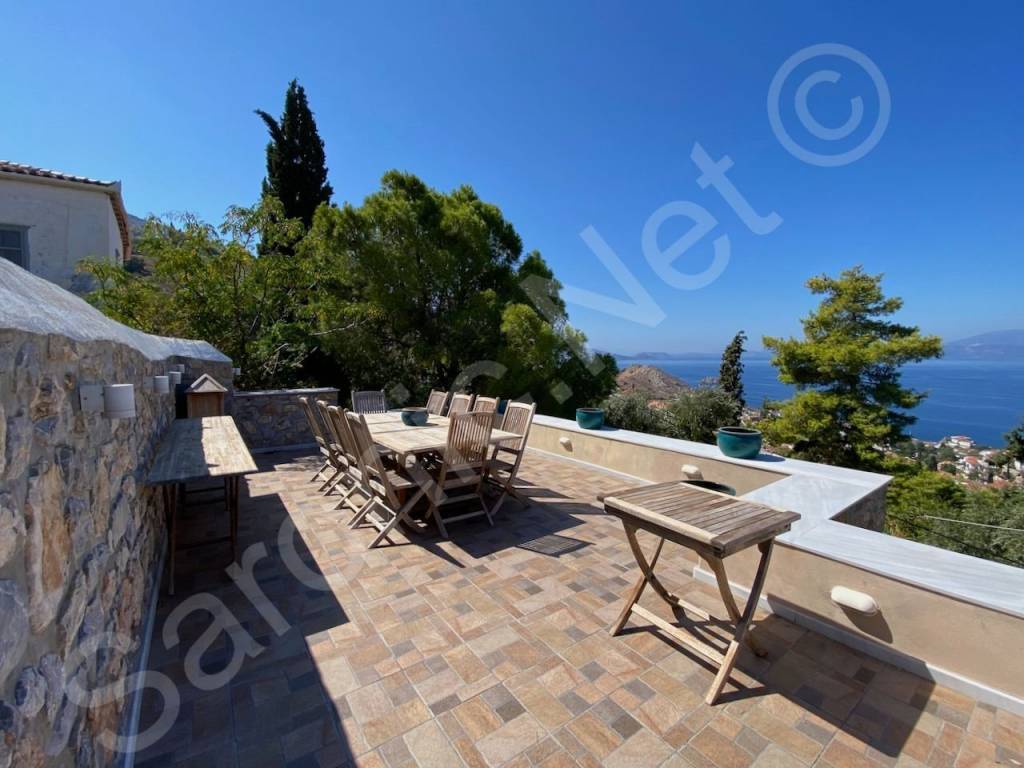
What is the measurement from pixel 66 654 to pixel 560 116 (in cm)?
1001

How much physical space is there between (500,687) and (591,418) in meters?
4.15

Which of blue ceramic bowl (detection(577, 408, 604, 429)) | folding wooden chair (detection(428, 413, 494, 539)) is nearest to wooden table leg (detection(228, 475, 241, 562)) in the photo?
folding wooden chair (detection(428, 413, 494, 539))

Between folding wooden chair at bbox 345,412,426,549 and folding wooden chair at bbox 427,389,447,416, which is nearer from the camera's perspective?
folding wooden chair at bbox 345,412,426,549

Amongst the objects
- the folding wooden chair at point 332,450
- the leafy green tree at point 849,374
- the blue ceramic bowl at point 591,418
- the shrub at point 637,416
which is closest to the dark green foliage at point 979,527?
the leafy green tree at point 849,374

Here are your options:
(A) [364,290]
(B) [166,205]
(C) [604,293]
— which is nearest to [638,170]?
(C) [604,293]

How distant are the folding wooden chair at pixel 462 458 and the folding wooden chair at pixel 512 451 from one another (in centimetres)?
23

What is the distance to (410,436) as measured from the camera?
3945 millimetres

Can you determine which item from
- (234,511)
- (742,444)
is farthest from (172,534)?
(742,444)

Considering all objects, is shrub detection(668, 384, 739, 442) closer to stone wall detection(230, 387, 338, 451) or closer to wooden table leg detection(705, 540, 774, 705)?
wooden table leg detection(705, 540, 774, 705)

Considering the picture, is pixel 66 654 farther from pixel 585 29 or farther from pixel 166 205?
pixel 166 205

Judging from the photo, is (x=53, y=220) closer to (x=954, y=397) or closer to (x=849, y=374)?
(x=849, y=374)

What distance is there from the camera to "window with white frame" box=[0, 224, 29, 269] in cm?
806

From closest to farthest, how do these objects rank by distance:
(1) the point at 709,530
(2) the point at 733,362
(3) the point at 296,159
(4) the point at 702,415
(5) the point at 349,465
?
1. (1) the point at 709,530
2. (5) the point at 349,465
3. (4) the point at 702,415
4. (3) the point at 296,159
5. (2) the point at 733,362

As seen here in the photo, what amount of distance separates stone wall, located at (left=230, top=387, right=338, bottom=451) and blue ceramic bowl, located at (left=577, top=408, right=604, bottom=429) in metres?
4.13
